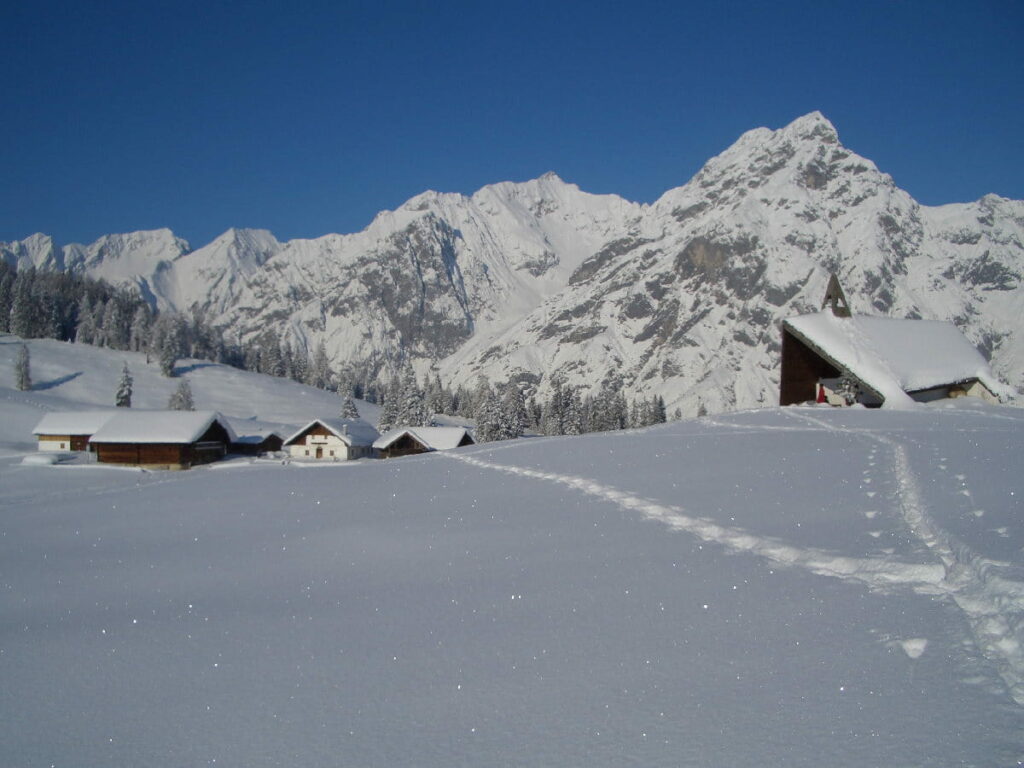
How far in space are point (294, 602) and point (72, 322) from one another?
158557 mm

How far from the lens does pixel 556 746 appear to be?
388cm

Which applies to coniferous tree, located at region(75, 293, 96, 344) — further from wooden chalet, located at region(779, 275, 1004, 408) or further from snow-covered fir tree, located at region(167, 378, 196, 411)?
wooden chalet, located at region(779, 275, 1004, 408)

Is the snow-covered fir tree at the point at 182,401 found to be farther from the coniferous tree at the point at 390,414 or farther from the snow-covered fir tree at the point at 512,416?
the snow-covered fir tree at the point at 512,416

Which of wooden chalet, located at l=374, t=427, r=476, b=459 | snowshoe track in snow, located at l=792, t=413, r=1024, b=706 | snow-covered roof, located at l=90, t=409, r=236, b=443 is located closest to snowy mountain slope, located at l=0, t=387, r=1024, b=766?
snowshoe track in snow, located at l=792, t=413, r=1024, b=706

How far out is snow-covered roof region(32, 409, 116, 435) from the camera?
6581cm

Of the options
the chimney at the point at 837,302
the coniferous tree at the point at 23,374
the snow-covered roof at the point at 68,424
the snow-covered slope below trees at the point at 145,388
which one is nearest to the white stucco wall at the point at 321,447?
the snow-covered roof at the point at 68,424

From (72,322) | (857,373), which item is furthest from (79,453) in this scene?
(72,322)

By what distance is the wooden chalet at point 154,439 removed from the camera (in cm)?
5709

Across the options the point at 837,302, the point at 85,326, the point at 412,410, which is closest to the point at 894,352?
the point at 837,302

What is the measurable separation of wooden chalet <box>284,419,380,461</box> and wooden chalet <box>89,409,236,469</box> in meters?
10.6

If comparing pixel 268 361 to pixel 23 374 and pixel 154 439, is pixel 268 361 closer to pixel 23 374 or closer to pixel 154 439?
pixel 23 374

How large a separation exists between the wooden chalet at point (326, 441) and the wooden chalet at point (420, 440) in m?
2.61

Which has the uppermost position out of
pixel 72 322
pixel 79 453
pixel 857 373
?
pixel 72 322

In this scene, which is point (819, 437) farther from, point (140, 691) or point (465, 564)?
point (140, 691)
